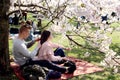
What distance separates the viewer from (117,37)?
1588cm

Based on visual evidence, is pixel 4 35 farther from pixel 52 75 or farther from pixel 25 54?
pixel 52 75

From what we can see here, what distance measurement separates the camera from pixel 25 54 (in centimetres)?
716

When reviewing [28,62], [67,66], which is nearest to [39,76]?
[28,62]

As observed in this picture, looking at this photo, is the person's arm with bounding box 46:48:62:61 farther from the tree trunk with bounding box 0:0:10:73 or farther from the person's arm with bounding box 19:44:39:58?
the tree trunk with bounding box 0:0:10:73

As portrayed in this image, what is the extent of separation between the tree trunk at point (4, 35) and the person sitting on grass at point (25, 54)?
1.71 ft

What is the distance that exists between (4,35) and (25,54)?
0.90 metres

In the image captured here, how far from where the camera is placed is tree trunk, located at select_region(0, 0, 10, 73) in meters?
7.50

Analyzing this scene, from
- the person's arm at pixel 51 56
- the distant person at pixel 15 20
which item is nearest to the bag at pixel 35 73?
the person's arm at pixel 51 56

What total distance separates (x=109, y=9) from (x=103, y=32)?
3.63 ft

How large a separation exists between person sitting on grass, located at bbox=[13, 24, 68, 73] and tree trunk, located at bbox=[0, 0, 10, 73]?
1.71 ft

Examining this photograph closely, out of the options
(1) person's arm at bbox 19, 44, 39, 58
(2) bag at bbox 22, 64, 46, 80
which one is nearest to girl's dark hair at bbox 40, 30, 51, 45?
(1) person's arm at bbox 19, 44, 39, 58

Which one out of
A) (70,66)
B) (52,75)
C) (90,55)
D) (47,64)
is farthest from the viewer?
(90,55)

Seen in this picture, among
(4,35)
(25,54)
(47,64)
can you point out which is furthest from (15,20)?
(25,54)

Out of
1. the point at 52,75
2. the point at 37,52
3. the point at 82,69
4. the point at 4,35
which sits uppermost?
the point at 4,35
